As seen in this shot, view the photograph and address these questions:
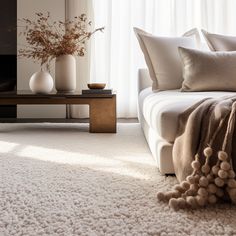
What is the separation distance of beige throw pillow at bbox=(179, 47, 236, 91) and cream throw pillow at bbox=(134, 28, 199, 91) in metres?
0.23

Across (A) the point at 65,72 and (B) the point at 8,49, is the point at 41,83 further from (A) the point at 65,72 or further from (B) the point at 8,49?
(B) the point at 8,49

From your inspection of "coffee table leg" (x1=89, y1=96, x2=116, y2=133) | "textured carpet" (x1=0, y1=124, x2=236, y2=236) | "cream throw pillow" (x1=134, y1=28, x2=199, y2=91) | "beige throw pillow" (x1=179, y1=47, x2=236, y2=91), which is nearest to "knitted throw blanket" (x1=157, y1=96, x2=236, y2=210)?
"textured carpet" (x1=0, y1=124, x2=236, y2=236)

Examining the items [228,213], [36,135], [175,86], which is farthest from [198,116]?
[36,135]

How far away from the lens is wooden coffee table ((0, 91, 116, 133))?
3.53 metres

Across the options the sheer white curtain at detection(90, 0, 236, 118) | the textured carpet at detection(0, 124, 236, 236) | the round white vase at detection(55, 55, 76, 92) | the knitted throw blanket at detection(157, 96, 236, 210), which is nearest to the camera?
the textured carpet at detection(0, 124, 236, 236)

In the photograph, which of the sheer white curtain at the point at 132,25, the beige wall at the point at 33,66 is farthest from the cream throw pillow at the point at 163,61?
the beige wall at the point at 33,66

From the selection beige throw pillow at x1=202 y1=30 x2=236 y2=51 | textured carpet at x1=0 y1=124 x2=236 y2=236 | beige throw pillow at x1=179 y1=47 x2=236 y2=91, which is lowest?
textured carpet at x1=0 y1=124 x2=236 y2=236

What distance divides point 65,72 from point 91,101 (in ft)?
1.76

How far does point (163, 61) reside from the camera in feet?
10.2

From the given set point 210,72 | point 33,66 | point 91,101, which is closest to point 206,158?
point 210,72

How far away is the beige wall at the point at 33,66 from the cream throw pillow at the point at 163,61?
80.8 inches

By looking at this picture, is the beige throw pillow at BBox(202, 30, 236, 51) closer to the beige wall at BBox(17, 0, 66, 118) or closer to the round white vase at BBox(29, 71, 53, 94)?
the round white vase at BBox(29, 71, 53, 94)

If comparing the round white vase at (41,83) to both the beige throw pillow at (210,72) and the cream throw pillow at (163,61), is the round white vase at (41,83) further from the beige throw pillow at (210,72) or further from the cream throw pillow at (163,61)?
the beige throw pillow at (210,72)

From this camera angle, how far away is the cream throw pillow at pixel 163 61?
3.10 metres
